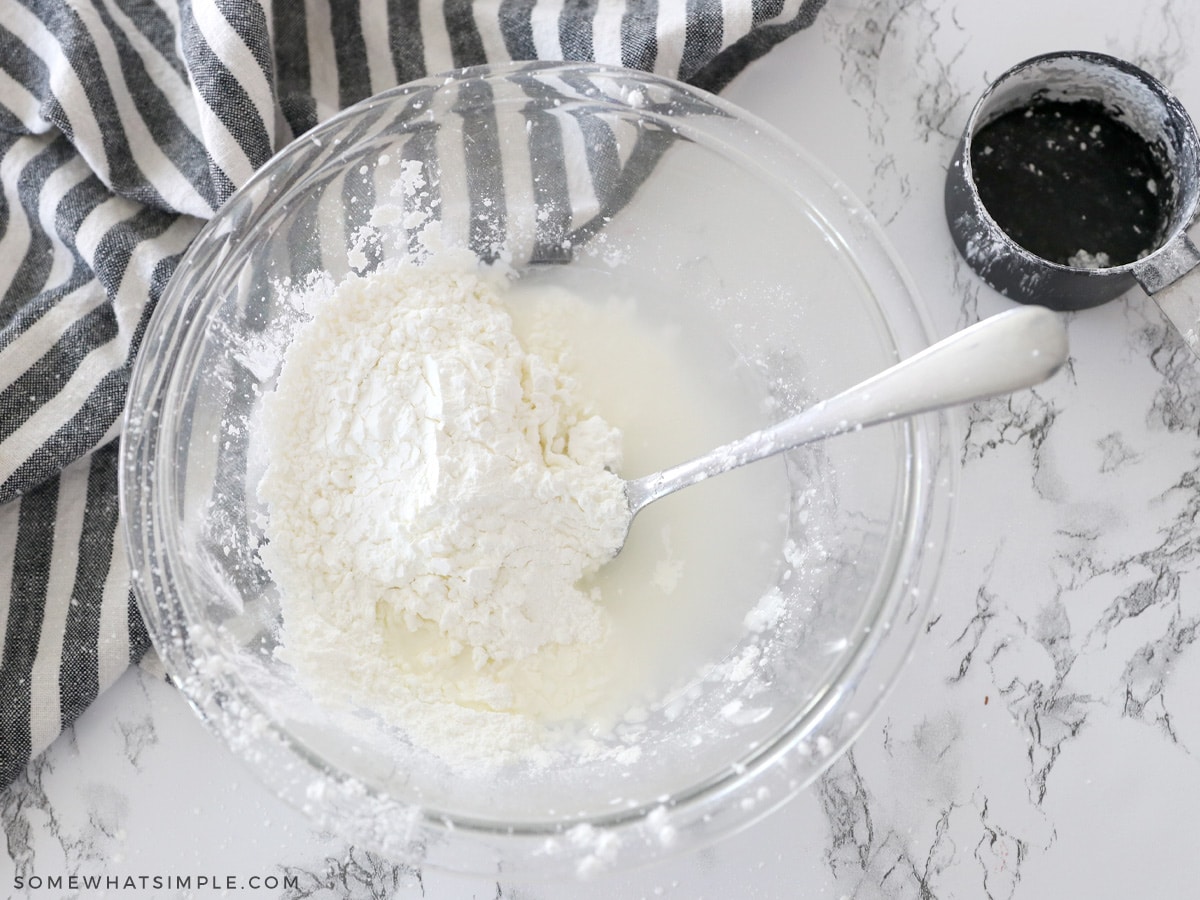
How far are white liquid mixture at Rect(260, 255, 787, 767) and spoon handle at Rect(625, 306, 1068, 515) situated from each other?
0.57ft

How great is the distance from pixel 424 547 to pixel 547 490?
5.5 inches

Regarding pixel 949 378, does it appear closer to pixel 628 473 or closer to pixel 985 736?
pixel 628 473

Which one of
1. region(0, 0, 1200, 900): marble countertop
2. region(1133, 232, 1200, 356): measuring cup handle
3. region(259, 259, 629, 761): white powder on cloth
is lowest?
region(0, 0, 1200, 900): marble countertop

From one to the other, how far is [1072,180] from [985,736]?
0.68 m

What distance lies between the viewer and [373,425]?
1.07 m

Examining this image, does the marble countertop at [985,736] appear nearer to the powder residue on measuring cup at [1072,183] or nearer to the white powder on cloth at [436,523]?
the powder residue on measuring cup at [1072,183]

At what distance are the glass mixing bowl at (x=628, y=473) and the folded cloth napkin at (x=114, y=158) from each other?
0.14 metres

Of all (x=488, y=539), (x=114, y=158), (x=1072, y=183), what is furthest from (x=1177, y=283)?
(x=114, y=158)

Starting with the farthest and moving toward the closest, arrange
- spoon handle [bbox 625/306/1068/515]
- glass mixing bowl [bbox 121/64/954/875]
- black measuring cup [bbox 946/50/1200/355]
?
black measuring cup [bbox 946/50/1200/355]
glass mixing bowl [bbox 121/64/954/875]
spoon handle [bbox 625/306/1068/515]

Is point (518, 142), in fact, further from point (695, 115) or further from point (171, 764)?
point (171, 764)

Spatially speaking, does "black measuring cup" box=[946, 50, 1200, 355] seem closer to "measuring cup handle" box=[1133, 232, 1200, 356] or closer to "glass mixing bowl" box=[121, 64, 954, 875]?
"measuring cup handle" box=[1133, 232, 1200, 356]

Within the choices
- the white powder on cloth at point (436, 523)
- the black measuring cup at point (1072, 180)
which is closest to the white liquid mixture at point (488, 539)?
the white powder on cloth at point (436, 523)

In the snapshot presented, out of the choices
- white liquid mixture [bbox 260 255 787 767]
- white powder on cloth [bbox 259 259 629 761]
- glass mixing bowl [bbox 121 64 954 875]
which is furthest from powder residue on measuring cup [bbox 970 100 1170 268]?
white powder on cloth [bbox 259 259 629 761]

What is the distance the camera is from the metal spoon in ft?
2.77
